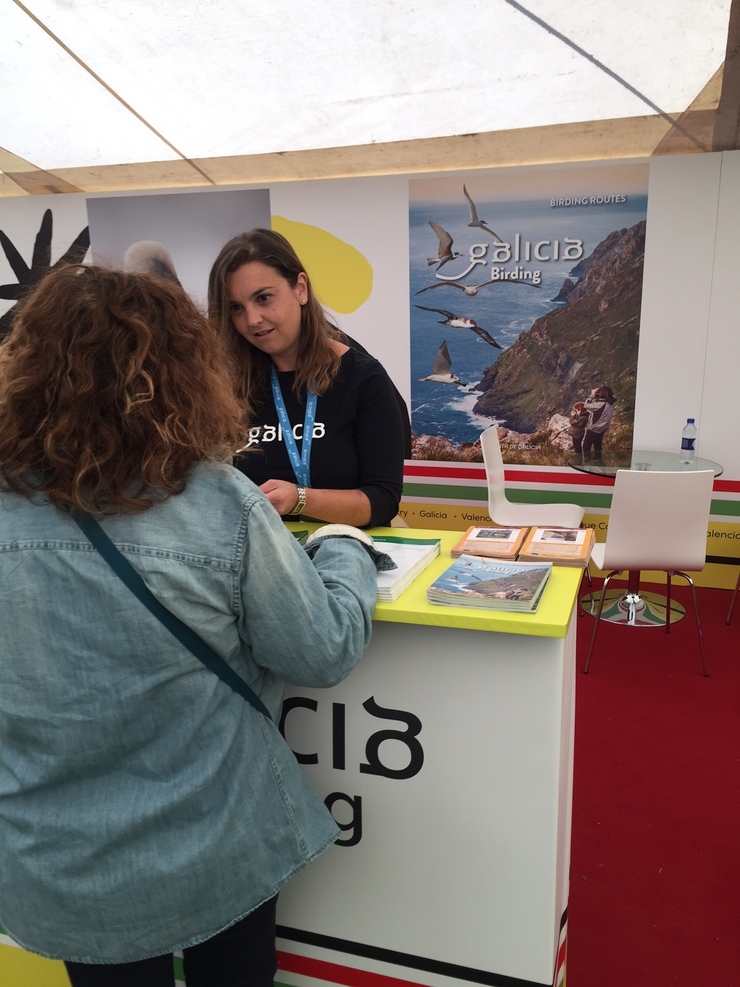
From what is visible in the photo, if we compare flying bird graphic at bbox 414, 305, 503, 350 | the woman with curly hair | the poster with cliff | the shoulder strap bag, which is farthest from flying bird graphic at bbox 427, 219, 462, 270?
the shoulder strap bag

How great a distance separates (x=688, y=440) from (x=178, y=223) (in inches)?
143

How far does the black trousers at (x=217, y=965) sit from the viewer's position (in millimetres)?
1054

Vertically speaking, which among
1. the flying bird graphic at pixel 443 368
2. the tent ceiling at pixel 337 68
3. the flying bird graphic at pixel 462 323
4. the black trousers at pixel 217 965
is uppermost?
the tent ceiling at pixel 337 68

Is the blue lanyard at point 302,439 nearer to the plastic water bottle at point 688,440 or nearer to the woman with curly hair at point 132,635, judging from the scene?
the woman with curly hair at point 132,635

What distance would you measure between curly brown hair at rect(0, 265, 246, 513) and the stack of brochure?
0.54m

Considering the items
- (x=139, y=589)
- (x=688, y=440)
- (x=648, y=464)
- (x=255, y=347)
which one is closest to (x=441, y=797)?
(x=139, y=589)

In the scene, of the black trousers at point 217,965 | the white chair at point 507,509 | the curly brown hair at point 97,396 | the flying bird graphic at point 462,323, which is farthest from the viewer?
the flying bird graphic at point 462,323

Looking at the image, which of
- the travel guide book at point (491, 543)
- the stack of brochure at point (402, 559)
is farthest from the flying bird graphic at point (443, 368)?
the stack of brochure at point (402, 559)

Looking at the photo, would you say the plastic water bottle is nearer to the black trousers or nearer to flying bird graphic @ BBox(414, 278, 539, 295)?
flying bird graphic @ BBox(414, 278, 539, 295)

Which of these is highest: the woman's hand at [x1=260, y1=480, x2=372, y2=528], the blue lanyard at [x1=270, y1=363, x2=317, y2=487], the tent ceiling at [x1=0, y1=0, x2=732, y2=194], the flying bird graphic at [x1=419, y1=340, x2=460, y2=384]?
the tent ceiling at [x1=0, y1=0, x2=732, y2=194]

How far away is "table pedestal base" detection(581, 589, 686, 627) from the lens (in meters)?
3.96

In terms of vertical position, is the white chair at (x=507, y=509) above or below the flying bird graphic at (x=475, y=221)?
below

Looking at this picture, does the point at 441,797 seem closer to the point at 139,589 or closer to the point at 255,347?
the point at 139,589

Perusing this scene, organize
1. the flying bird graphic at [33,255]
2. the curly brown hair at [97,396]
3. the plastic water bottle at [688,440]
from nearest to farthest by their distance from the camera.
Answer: the curly brown hair at [97,396] → the plastic water bottle at [688,440] → the flying bird graphic at [33,255]
